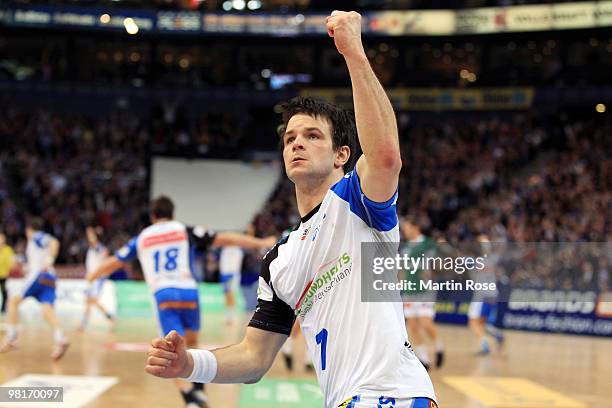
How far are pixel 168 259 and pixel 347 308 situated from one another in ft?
21.6

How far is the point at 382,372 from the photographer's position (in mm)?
3203

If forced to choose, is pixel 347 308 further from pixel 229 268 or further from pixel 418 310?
pixel 229 268

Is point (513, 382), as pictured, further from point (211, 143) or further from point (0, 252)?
point (211, 143)

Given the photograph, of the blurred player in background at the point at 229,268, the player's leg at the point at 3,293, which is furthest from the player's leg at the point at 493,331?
the player's leg at the point at 3,293

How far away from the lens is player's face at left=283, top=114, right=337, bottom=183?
3.42 meters

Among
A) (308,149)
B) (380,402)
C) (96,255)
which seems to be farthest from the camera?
(96,255)

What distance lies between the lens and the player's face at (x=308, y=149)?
11.2 ft

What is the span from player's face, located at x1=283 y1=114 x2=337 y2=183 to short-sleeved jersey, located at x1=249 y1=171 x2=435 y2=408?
0.44ft

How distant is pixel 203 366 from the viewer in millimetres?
3445

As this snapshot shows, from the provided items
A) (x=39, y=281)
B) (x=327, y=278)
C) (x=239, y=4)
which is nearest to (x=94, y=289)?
(x=39, y=281)

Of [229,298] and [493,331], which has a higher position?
[229,298]

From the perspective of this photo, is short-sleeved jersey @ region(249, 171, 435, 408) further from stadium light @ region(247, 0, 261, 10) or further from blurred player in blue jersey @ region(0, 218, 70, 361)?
stadium light @ region(247, 0, 261, 10)

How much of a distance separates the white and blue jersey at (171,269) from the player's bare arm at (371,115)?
6.64 m

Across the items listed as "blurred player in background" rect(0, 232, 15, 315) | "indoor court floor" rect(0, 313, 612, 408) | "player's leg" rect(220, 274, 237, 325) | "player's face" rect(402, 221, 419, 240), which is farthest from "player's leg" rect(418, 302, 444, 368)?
"blurred player in background" rect(0, 232, 15, 315)
